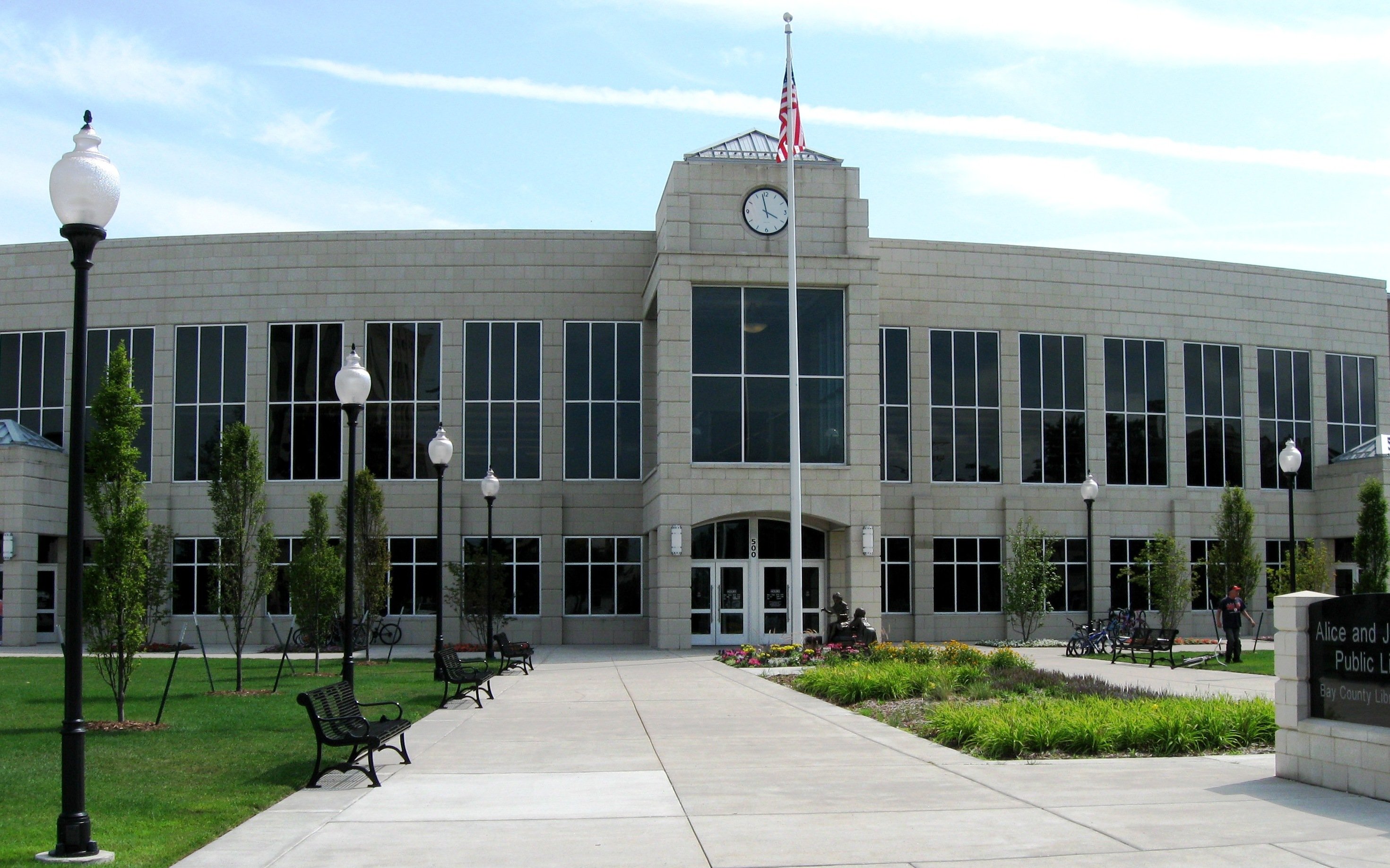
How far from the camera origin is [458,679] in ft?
61.6

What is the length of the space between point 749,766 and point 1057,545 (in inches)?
1169

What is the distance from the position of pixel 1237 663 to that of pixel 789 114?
17214 millimetres

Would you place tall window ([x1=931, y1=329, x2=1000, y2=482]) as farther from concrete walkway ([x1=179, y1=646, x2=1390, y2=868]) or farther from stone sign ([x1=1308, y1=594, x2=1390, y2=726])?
stone sign ([x1=1308, y1=594, x2=1390, y2=726])

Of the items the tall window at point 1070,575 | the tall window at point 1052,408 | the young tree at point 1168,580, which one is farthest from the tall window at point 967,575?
the young tree at point 1168,580

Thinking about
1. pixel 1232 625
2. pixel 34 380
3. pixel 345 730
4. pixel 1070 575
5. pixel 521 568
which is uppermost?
pixel 34 380

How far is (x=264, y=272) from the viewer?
38.8 metres

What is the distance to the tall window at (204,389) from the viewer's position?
38719 mm

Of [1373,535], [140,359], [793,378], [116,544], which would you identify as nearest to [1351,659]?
[116,544]

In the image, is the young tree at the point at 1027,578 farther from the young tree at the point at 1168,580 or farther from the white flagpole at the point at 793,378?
the white flagpole at the point at 793,378

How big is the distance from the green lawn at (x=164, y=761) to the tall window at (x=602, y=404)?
1517 cm

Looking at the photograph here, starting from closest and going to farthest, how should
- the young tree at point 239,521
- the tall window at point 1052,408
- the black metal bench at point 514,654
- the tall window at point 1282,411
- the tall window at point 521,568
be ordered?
the young tree at point 239,521 → the black metal bench at point 514,654 → the tall window at point 521,568 → the tall window at point 1052,408 → the tall window at point 1282,411

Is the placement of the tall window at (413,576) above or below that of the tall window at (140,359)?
→ below

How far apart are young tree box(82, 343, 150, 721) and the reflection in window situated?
3698cm

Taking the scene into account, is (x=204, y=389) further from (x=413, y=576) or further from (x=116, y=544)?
(x=116, y=544)
